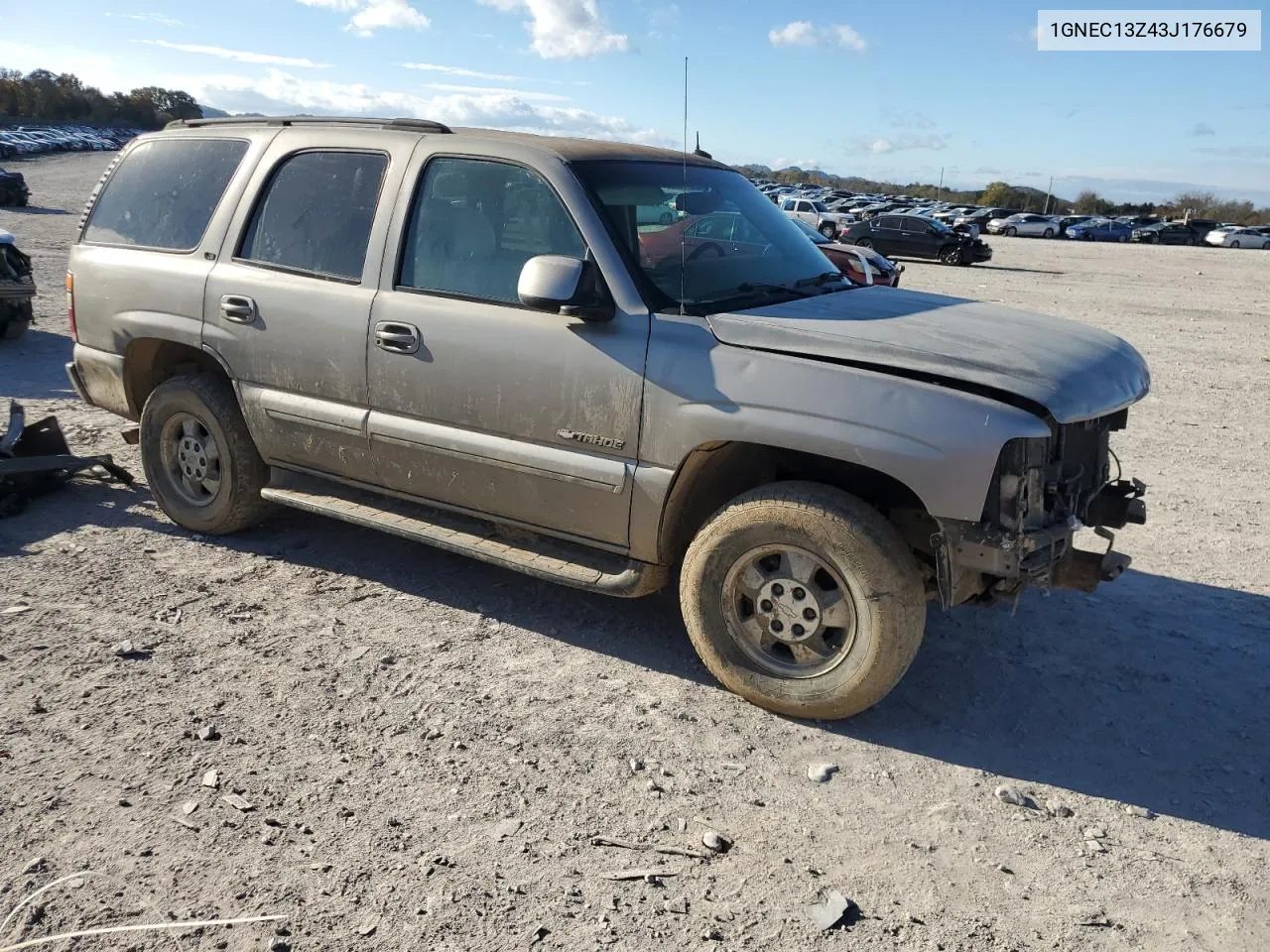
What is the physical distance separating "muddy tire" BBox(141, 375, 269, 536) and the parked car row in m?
51.6

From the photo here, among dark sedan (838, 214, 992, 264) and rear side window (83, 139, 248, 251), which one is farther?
dark sedan (838, 214, 992, 264)

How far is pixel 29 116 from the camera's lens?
272 ft

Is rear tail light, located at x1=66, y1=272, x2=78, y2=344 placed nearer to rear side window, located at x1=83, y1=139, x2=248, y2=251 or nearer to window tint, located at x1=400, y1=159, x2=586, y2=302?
rear side window, located at x1=83, y1=139, x2=248, y2=251

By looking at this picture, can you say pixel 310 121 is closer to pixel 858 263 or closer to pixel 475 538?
pixel 475 538

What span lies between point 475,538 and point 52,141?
6820 cm

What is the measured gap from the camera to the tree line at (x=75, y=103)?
83.5 metres

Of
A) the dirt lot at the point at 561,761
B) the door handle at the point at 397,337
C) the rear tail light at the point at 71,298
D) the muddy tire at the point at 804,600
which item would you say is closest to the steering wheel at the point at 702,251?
the muddy tire at the point at 804,600

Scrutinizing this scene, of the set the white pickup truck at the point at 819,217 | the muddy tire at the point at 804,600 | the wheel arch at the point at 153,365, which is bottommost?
the muddy tire at the point at 804,600

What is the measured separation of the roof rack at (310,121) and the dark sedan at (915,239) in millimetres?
26039

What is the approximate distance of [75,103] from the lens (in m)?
87.2

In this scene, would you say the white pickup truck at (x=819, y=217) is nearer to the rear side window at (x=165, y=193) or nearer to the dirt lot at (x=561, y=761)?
the rear side window at (x=165, y=193)

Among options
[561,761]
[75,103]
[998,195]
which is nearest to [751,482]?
[561,761]

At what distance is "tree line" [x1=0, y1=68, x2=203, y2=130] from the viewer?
83.5 metres

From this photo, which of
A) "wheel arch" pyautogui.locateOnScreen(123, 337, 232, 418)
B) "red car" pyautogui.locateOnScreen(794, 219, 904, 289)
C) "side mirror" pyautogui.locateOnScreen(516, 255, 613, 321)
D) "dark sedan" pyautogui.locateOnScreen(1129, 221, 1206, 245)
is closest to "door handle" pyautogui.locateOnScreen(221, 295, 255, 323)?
"wheel arch" pyautogui.locateOnScreen(123, 337, 232, 418)
